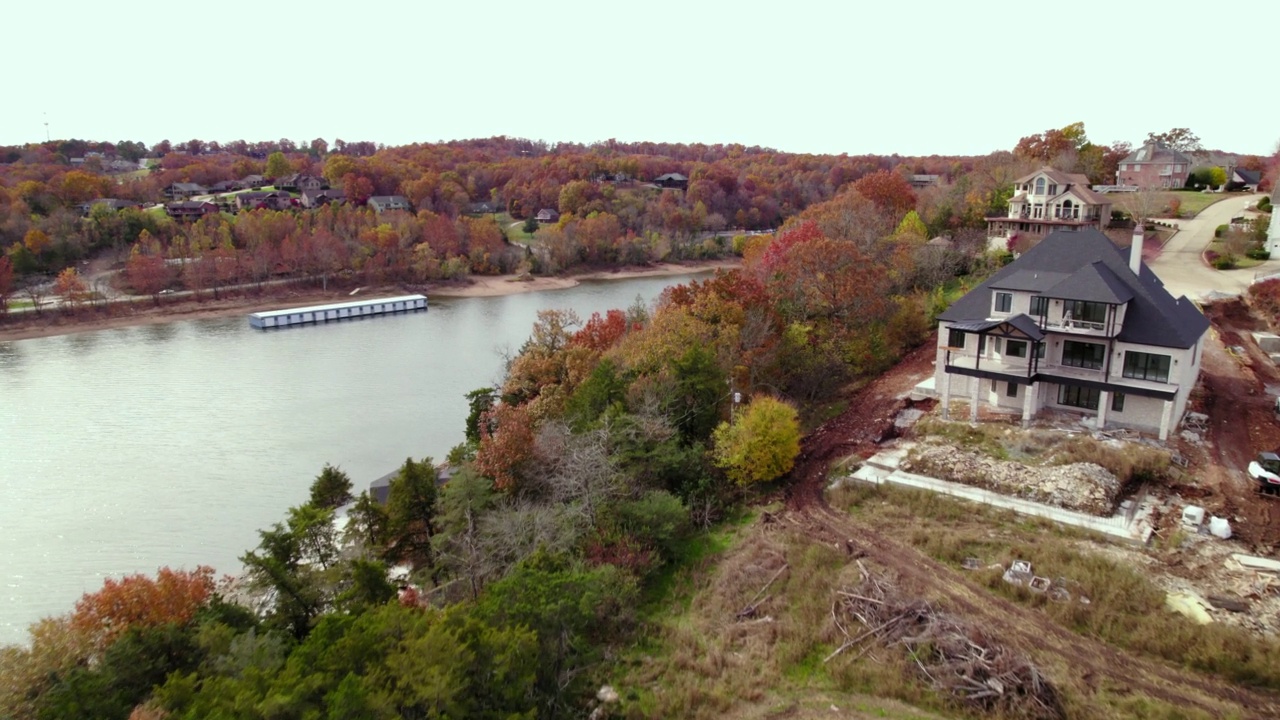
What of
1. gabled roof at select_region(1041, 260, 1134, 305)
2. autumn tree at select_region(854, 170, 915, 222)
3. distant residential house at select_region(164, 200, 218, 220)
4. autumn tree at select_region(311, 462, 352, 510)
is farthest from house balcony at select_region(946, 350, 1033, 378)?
distant residential house at select_region(164, 200, 218, 220)

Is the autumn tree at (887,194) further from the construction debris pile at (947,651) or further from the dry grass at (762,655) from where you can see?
the construction debris pile at (947,651)

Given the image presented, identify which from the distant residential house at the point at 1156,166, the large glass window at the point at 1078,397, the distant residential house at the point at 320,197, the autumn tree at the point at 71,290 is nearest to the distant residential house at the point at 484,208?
the distant residential house at the point at 320,197

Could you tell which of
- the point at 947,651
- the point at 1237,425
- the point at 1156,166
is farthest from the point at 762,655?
the point at 1156,166

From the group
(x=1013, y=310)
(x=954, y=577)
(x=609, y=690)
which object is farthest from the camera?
(x=1013, y=310)

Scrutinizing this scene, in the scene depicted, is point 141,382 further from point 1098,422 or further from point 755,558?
point 1098,422

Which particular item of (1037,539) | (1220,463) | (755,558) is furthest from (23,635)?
(1220,463)

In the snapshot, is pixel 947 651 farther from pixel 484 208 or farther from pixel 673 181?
pixel 673 181

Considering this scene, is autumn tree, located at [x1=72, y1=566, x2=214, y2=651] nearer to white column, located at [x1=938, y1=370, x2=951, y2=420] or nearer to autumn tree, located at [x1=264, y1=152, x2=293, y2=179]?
white column, located at [x1=938, y1=370, x2=951, y2=420]
